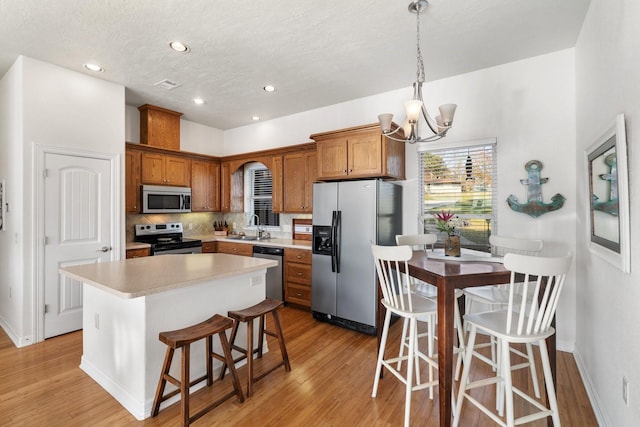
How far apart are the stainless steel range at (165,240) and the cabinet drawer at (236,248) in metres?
0.37

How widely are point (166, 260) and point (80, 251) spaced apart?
1426 mm

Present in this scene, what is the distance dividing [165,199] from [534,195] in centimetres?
480

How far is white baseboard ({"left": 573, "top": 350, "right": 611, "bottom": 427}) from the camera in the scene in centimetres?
190

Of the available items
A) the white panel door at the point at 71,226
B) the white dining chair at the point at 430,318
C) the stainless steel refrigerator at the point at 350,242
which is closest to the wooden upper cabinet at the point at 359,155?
the stainless steel refrigerator at the point at 350,242

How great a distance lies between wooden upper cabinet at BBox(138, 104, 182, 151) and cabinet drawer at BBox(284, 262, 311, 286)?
264 centimetres

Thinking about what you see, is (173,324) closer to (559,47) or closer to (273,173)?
(273,173)

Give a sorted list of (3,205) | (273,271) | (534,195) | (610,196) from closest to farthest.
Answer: (610,196) → (534,195) → (3,205) → (273,271)

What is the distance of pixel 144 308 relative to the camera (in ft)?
6.53

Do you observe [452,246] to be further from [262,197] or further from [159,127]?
[159,127]

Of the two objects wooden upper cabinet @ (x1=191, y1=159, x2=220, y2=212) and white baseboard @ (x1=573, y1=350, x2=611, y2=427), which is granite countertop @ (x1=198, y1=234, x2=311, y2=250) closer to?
wooden upper cabinet @ (x1=191, y1=159, x2=220, y2=212)

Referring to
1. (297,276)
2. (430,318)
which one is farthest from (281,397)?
(297,276)

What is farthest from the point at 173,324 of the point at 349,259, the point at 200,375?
the point at 349,259

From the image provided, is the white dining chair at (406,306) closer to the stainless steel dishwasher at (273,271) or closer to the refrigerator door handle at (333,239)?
the refrigerator door handle at (333,239)

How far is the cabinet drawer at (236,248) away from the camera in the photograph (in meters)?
4.62
